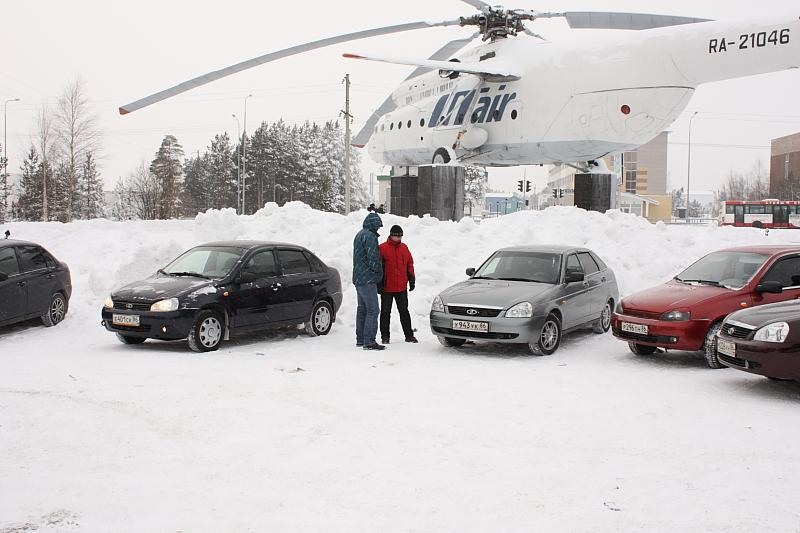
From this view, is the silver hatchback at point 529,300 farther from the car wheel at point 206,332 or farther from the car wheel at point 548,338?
the car wheel at point 206,332

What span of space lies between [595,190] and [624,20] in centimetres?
497

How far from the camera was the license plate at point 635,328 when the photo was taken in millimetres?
9609

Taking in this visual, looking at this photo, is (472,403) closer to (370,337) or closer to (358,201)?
(370,337)

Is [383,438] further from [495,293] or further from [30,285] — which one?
[30,285]

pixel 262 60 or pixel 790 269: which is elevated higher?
pixel 262 60

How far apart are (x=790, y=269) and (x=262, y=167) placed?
71.3 m

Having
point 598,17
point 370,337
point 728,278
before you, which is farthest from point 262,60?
point 728,278

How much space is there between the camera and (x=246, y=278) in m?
10.7

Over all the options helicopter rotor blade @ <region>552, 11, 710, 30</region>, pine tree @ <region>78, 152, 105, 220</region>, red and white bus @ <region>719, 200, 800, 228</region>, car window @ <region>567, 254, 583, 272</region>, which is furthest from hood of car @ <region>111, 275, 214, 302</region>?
pine tree @ <region>78, 152, 105, 220</region>

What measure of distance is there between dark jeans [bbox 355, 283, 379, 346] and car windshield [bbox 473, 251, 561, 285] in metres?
1.81

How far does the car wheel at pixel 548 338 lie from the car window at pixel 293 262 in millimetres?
3906

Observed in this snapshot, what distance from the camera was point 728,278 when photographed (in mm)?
10117

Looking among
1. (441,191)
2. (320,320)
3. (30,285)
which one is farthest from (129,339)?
(441,191)

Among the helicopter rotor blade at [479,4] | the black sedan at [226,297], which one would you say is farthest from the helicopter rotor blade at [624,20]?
the black sedan at [226,297]
